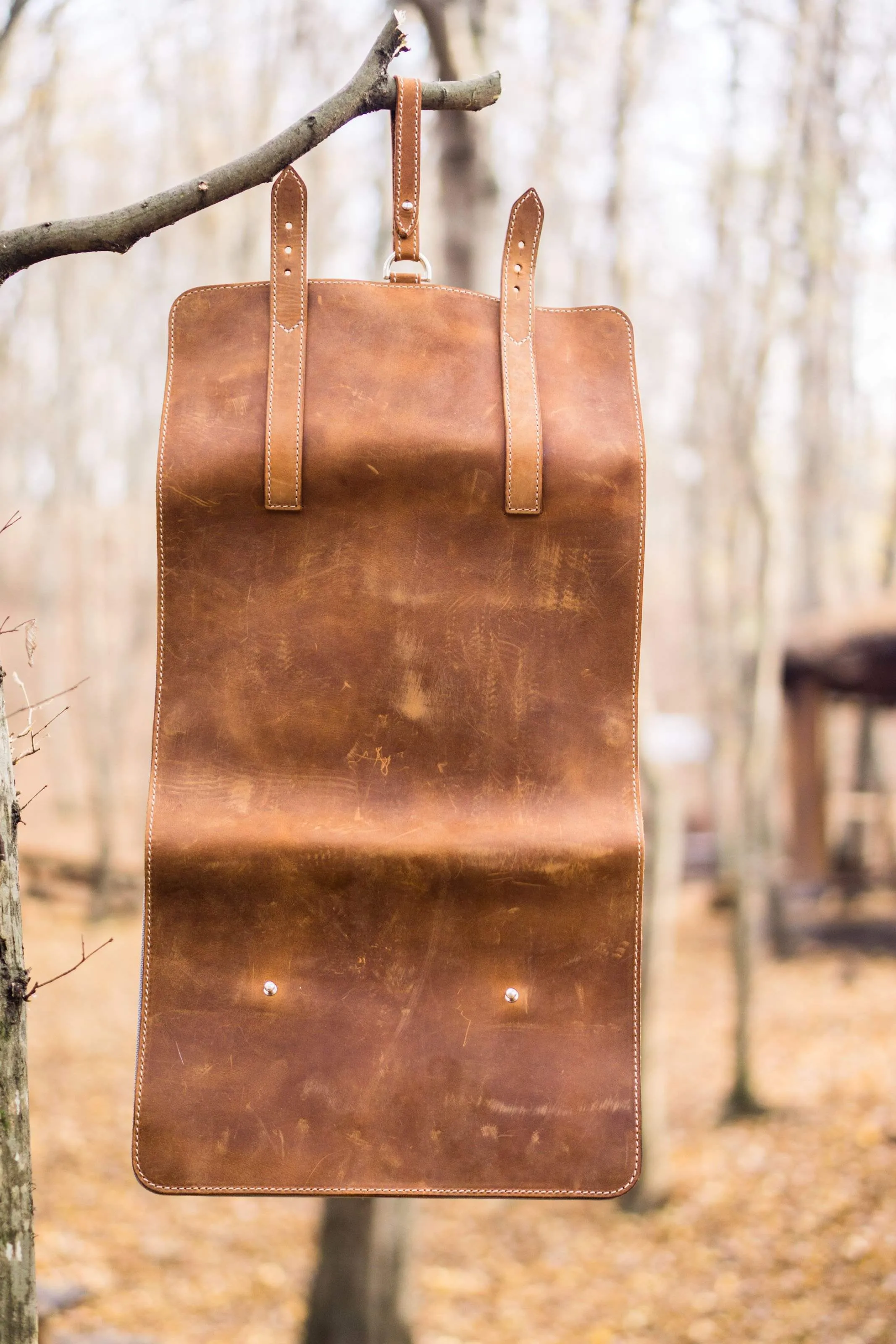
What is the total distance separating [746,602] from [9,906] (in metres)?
14.7

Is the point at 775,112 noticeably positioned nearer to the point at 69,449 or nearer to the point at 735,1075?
the point at 735,1075

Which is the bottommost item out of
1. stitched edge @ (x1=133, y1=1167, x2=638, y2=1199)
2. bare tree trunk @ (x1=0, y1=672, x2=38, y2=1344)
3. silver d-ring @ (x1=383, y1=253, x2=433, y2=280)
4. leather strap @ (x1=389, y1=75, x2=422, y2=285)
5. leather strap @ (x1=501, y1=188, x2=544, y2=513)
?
stitched edge @ (x1=133, y1=1167, x2=638, y2=1199)

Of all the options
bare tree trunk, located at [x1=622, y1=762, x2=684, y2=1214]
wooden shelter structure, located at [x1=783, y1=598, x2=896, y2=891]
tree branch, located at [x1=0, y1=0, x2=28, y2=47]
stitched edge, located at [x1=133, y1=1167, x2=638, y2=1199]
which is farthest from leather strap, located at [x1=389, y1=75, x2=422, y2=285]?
wooden shelter structure, located at [x1=783, y1=598, x2=896, y2=891]

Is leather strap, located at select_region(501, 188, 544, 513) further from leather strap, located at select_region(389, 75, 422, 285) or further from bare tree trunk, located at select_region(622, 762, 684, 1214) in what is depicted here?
bare tree trunk, located at select_region(622, 762, 684, 1214)

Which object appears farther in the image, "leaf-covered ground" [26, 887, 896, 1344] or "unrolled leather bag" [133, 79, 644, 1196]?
"leaf-covered ground" [26, 887, 896, 1344]

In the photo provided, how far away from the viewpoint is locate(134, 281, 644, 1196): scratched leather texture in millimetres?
1670

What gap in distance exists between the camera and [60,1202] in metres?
6.98

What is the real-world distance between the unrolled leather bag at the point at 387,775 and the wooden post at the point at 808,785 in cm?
1314

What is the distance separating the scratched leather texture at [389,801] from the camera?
167cm

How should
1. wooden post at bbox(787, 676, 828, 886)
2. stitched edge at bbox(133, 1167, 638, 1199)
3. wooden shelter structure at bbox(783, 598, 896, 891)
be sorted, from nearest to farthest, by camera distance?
stitched edge at bbox(133, 1167, 638, 1199), wooden shelter structure at bbox(783, 598, 896, 891), wooden post at bbox(787, 676, 828, 886)

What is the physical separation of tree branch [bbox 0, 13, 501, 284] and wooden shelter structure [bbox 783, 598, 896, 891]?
12672mm

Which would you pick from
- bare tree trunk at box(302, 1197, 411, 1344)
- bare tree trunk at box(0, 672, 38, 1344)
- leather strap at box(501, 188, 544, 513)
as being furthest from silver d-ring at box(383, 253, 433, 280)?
bare tree trunk at box(302, 1197, 411, 1344)

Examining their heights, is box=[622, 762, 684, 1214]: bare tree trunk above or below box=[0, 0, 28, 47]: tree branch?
below

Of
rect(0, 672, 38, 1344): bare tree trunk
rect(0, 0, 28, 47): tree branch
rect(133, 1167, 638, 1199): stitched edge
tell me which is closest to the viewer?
rect(0, 672, 38, 1344): bare tree trunk
